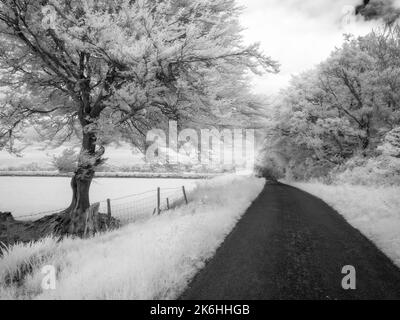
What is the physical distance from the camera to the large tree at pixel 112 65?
7.68 m

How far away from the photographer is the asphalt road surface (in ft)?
15.0

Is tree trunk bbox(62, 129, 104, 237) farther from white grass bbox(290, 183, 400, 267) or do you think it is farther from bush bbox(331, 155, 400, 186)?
bush bbox(331, 155, 400, 186)

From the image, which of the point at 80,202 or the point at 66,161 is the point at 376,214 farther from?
the point at 80,202

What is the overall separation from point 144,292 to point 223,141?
317 inches

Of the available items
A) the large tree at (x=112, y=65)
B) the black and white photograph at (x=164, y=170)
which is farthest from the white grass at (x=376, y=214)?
the large tree at (x=112, y=65)

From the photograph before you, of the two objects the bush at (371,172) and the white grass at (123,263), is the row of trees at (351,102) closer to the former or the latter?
the bush at (371,172)

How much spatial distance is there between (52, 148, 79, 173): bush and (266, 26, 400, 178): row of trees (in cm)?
1403

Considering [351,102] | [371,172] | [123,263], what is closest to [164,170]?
[123,263]

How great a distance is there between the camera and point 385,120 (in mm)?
21219

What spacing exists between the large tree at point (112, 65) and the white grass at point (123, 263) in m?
3.21

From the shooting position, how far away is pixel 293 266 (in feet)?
18.7

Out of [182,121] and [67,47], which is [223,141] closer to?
[182,121]

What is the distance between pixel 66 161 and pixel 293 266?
6706 millimetres
